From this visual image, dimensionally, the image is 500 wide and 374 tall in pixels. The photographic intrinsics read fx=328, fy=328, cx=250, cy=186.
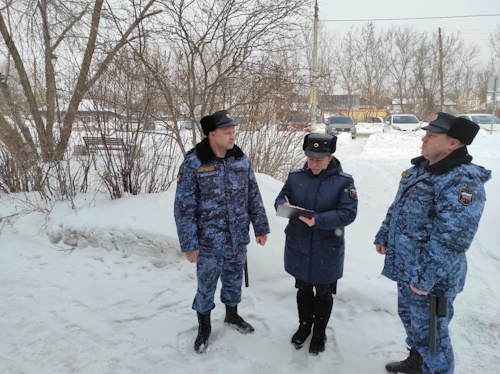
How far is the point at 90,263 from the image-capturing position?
12.1ft

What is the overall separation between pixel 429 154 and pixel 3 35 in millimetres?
7143

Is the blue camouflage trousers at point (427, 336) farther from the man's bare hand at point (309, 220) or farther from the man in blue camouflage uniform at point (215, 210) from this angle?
the man in blue camouflage uniform at point (215, 210)

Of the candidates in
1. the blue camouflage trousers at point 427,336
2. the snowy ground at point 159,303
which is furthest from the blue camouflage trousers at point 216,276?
the blue camouflage trousers at point 427,336

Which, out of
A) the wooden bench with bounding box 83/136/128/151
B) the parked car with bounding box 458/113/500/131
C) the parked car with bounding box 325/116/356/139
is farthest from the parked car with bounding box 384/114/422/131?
the wooden bench with bounding box 83/136/128/151

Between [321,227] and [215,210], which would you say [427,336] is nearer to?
[321,227]

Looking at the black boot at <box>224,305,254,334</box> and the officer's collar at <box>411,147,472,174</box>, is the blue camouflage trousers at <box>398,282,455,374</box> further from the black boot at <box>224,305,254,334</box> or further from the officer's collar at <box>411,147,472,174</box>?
the black boot at <box>224,305,254,334</box>

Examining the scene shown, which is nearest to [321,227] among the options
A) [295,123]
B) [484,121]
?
[295,123]

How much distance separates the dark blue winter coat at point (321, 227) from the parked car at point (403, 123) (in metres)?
18.6

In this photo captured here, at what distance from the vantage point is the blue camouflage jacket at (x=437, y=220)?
5.41 feet

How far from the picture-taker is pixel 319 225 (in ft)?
7.03

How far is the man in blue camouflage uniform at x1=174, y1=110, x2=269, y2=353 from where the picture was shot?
2275 mm

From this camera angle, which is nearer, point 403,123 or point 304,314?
point 304,314

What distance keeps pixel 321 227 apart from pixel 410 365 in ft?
3.54

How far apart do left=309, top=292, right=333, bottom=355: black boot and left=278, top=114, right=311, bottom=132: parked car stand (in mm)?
4309
